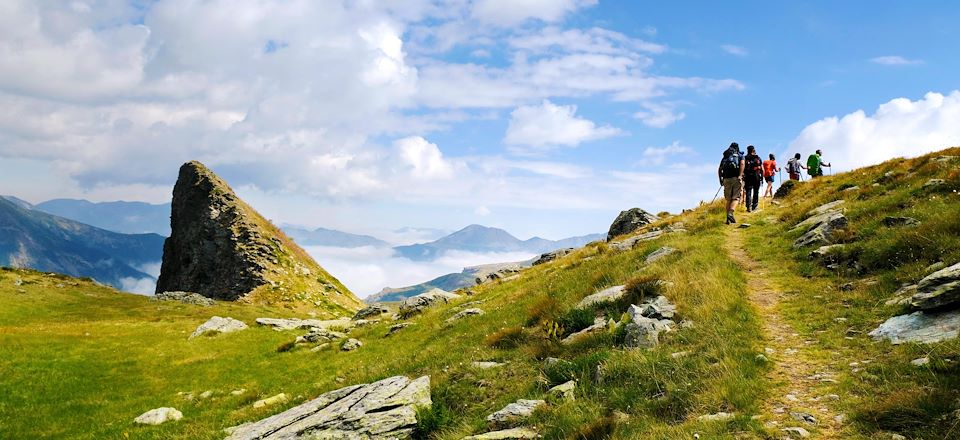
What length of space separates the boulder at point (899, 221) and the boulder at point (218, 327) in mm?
41516

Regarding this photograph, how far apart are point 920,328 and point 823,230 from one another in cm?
1164

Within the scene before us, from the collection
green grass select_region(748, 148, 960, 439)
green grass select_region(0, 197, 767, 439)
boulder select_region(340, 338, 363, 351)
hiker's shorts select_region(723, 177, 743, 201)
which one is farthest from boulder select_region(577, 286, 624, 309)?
hiker's shorts select_region(723, 177, 743, 201)

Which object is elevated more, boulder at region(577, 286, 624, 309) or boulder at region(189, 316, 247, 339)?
boulder at region(577, 286, 624, 309)

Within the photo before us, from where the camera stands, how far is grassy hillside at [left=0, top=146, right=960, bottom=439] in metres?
8.25

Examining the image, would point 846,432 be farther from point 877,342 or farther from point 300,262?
point 300,262

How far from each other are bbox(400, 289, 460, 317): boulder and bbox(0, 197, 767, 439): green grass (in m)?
2.44

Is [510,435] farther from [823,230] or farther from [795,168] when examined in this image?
[795,168]

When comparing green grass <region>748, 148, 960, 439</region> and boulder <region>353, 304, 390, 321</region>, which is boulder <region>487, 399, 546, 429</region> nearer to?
green grass <region>748, 148, 960, 439</region>

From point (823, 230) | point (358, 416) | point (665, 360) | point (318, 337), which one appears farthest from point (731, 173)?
point (318, 337)

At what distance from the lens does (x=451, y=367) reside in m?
14.6

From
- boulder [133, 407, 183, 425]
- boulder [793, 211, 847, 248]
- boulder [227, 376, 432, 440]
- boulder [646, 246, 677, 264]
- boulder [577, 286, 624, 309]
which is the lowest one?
boulder [133, 407, 183, 425]

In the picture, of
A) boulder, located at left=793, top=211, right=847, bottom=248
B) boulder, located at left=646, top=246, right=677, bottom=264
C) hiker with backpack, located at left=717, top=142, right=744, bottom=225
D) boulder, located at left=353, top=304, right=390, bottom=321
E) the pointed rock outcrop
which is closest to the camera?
boulder, located at left=793, top=211, right=847, bottom=248

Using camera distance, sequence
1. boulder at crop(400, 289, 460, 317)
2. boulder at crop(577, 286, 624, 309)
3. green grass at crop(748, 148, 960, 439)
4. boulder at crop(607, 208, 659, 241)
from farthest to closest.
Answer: boulder at crop(607, 208, 659, 241) → boulder at crop(400, 289, 460, 317) → boulder at crop(577, 286, 624, 309) → green grass at crop(748, 148, 960, 439)

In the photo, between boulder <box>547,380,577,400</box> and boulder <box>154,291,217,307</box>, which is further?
boulder <box>154,291,217,307</box>
